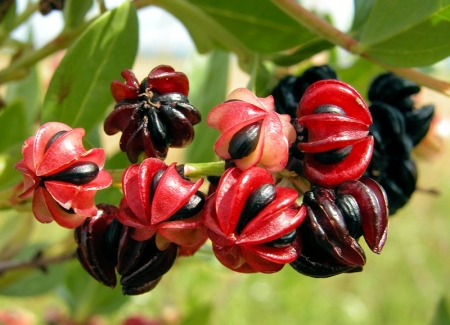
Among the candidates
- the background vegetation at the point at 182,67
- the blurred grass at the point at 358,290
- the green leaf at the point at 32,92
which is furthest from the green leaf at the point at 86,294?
the blurred grass at the point at 358,290

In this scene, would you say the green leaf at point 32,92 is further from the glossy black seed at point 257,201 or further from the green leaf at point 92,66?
the glossy black seed at point 257,201

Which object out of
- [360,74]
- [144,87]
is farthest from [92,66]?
[360,74]

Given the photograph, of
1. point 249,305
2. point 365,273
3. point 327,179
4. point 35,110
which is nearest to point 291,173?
point 327,179

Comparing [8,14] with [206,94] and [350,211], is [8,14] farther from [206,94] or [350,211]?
[350,211]

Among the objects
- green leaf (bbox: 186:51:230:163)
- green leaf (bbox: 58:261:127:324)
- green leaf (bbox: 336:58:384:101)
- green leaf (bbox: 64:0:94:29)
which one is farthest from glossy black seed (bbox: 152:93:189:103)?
green leaf (bbox: 58:261:127:324)

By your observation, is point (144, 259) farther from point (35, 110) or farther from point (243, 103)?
point (35, 110)

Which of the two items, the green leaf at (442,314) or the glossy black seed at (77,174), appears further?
the green leaf at (442,314)
